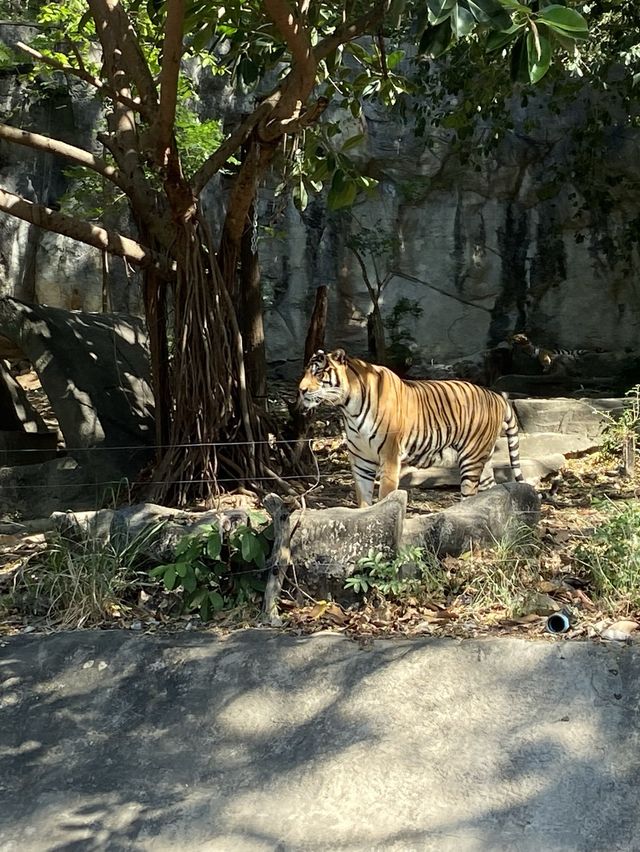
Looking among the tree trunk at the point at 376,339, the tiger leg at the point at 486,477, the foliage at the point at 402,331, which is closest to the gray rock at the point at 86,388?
the tiger leg at the point at 486,477

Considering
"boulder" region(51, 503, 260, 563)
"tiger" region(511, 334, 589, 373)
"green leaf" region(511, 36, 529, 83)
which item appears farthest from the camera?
"tiger" region(511, 334, 589, 373)

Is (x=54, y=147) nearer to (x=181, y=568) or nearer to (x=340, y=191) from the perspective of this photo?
(x=340, y=191)

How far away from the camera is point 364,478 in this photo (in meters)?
Result: 7.58

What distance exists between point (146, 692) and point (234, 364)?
3.79m

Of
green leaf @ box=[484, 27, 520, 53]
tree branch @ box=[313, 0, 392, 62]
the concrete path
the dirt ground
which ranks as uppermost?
tree branch @ box=[313, 0, 392, 62]

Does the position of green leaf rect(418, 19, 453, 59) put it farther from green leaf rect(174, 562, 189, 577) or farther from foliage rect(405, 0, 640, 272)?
green leaf rect(174, 562, 189, 577)

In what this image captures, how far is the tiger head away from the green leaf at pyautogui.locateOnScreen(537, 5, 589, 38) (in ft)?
12.6

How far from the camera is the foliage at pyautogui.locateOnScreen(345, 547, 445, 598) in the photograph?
510 centimetres

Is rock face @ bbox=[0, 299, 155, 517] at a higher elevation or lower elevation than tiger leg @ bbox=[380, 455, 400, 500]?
higher

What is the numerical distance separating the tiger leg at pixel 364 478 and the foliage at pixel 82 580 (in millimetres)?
2287

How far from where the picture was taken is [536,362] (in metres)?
15.0

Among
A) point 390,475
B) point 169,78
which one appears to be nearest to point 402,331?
point 390,475

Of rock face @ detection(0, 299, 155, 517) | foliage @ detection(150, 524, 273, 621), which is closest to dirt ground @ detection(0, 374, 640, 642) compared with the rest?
foliage @ detection(150, 524, 273, 621)

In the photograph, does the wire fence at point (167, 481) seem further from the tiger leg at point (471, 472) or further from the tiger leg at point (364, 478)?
the tiger leg at point (471, 472)
